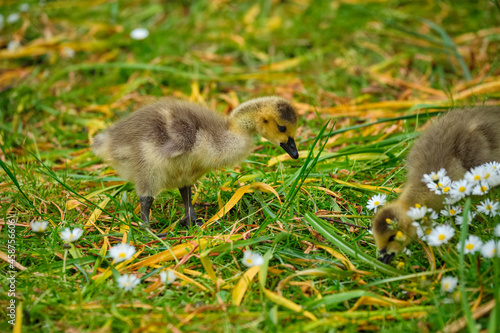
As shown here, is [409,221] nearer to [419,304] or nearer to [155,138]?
[419,304]

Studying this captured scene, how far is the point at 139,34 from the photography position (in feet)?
18.5

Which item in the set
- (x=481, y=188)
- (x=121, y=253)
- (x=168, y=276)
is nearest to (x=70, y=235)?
(x=121, y=253)

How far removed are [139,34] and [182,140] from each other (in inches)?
138

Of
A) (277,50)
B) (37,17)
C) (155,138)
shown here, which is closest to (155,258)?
(155,138)

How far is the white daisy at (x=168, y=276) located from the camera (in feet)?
7.24

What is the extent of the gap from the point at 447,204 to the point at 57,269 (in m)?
1.99

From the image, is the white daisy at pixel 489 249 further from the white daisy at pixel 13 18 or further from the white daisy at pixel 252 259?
the white daisy at pixel 13 18

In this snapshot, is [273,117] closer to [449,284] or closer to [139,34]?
[449,284]

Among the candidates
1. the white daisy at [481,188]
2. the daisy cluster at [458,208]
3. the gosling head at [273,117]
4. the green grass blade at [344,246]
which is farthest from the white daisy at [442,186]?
the gosling head at [273,117]

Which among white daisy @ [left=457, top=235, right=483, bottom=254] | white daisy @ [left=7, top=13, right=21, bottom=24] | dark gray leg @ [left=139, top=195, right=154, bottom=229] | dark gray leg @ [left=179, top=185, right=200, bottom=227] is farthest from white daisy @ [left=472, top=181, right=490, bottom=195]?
white daisy @ [left=7, top=13, right=21, bottom=24]

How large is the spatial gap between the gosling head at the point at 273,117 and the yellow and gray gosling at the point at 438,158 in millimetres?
712

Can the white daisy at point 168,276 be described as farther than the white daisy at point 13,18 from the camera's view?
No

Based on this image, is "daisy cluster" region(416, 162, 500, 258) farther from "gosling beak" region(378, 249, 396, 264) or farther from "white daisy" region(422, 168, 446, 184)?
"gosling beak" region(378, 249, 396, 264)

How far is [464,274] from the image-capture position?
208cm
